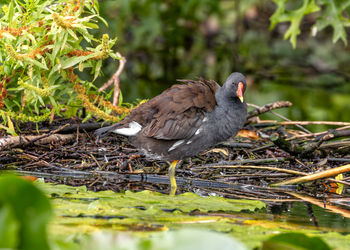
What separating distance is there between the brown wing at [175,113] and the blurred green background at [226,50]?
562 cm

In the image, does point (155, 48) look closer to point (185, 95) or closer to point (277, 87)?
point (277, 87)

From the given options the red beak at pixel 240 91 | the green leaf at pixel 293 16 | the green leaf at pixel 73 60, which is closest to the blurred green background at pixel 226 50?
the green leaf at pixel 293 16

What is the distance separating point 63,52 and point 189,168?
1178mm

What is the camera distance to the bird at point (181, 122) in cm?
358

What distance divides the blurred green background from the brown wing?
5617 millimetres

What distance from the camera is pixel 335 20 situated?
7.32m

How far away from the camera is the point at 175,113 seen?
141 inches

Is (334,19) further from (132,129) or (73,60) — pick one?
(73,60)

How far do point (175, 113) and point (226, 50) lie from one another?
9.61 metres

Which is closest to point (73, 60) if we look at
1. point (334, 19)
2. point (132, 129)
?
point (132, 129)

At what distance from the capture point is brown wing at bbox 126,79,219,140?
3572mm

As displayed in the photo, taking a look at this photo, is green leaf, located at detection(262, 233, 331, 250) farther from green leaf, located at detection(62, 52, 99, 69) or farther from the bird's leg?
green leaf, located at detection(62, 52, 99, 69)

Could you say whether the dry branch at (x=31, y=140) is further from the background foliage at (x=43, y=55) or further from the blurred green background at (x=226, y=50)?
the blurred green background at (x=226, y=50)

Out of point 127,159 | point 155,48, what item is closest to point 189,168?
point 127,159
